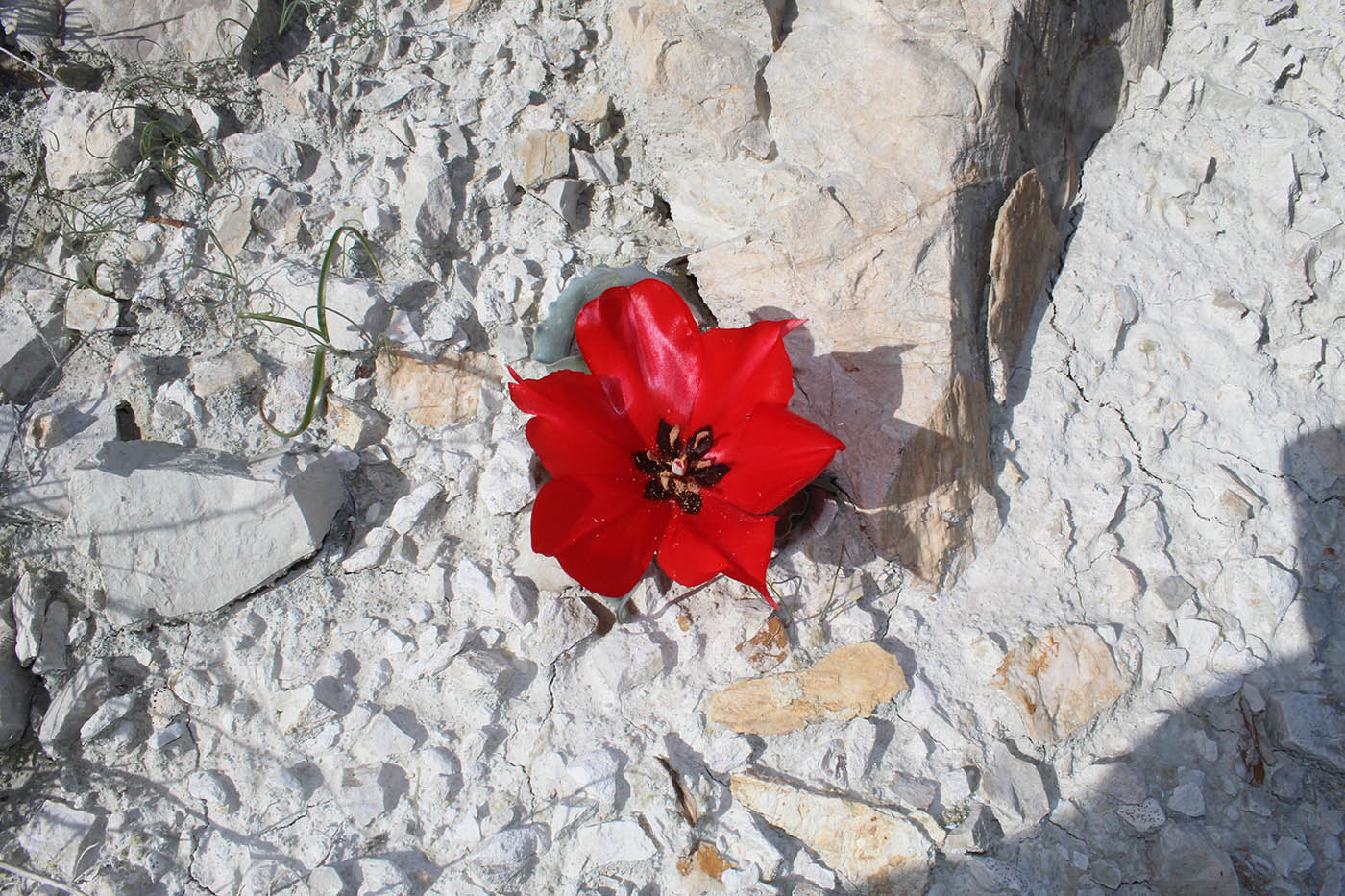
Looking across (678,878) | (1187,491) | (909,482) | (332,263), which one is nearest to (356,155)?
(332,263)

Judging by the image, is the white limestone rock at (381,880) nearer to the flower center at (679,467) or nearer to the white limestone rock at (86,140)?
A: the flower center at (679,467)

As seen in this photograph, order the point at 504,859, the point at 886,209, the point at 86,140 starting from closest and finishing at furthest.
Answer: the point at 504,859 < the point at 886,209 < the point at 86,140

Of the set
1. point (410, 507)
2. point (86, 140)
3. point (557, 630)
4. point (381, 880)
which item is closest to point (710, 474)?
point (557, 630)

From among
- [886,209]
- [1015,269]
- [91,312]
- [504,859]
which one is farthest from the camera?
[91,312]

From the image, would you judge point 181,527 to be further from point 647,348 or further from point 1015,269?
point 1015,269

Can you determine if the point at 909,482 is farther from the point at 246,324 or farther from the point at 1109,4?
the point at 246,324

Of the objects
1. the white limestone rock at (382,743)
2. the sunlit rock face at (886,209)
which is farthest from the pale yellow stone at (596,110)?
the white limestone rock at (382,743)
